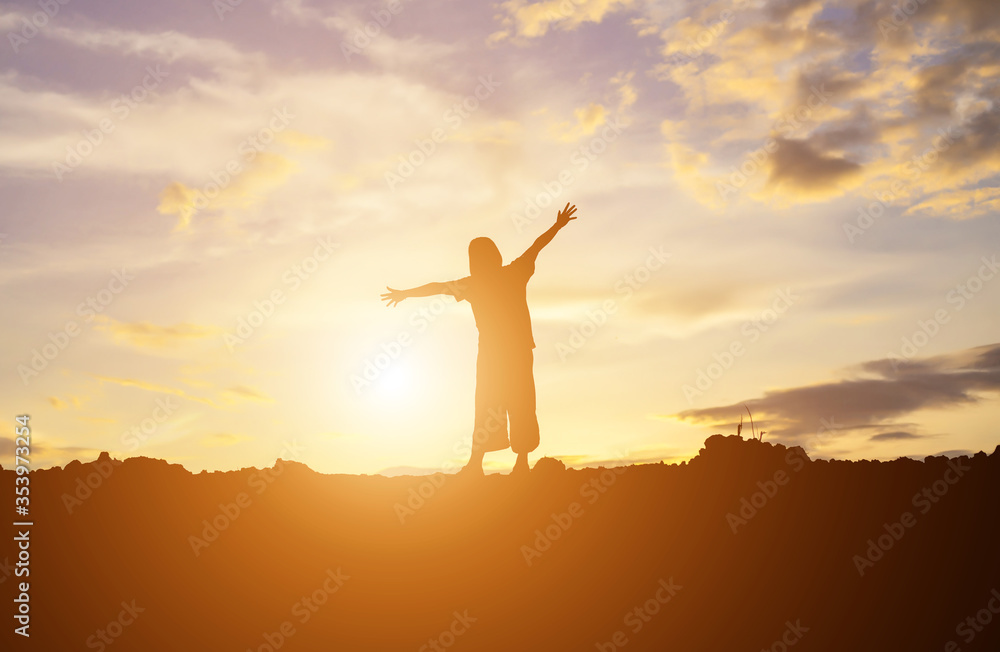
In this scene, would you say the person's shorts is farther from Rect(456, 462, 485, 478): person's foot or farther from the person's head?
the person's head

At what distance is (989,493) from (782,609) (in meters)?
2.93

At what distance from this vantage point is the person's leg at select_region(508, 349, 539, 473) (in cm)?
1159

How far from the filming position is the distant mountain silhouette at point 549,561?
823cm

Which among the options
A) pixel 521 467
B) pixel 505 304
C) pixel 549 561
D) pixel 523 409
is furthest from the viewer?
pixel 505 304

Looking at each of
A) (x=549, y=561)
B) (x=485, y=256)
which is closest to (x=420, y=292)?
(x=485, y=256)

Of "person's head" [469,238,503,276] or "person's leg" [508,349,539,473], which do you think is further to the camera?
"person's head" [469,238,503,276]

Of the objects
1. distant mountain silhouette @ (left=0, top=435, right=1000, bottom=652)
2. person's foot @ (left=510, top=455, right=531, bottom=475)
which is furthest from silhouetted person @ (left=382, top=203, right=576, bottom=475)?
→ distant mountain silhouette @ (left=0, top=435, right=1000, bottom=652)

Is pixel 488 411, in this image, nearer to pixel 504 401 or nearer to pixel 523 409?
pixel 504 401

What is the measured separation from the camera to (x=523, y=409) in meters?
11.7

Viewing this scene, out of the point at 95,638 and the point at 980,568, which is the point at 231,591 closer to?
the point at 95,638

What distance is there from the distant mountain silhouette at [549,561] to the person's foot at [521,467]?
434 mm

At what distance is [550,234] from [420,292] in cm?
224

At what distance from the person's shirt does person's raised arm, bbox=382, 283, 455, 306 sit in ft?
1.61

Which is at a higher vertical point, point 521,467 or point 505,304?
point 505,304
